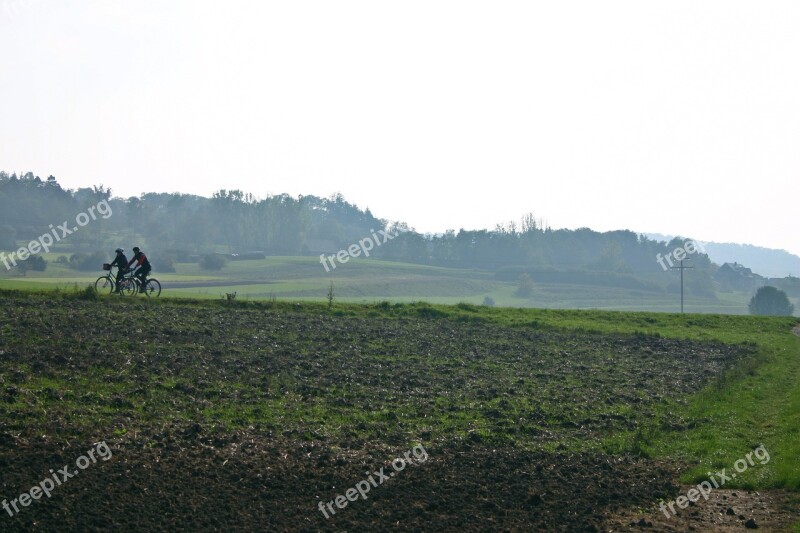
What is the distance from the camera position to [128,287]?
37688mm

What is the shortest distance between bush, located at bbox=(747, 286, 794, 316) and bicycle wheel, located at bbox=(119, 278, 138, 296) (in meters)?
101

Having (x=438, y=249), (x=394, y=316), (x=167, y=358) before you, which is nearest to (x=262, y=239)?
(x=438, y=249)

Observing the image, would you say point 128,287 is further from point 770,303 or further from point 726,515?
point 770,303

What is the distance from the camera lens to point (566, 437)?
17.8 meters

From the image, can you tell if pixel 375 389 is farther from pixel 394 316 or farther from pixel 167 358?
pixel 394 316

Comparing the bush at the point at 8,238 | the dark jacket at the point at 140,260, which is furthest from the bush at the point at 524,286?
the dark jacket at the point at 140,260

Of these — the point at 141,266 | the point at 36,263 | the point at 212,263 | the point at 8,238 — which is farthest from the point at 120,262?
the point at 8,238

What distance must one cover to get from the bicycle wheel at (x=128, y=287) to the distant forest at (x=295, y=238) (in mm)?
103502

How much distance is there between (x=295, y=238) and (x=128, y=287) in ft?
442

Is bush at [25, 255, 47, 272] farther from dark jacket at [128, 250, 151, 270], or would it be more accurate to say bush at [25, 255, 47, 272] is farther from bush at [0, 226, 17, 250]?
dark jacket at [128, 250, 151, 270]

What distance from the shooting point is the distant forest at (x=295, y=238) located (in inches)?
5994

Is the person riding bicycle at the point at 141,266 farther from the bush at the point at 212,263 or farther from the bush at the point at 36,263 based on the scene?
the bush at the point at 212,263

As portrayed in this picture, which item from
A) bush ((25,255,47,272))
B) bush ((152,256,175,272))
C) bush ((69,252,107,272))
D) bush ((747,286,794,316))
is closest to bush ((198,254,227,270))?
bush ((152,256,175,272))

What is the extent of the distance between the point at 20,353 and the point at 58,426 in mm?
6977
